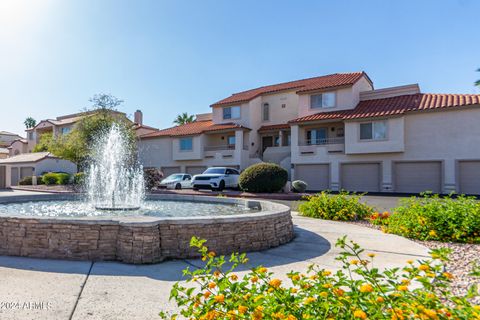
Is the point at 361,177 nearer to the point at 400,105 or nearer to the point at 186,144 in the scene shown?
the point at 400,105

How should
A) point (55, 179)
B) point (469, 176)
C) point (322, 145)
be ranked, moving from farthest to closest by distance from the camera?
point (55, 179) < point (322, 145) < point (469, 176)

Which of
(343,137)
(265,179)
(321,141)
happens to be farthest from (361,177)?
(265,179)

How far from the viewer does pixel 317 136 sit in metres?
31.6

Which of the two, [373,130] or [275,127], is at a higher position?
[275,127]

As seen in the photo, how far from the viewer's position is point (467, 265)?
5.36 m

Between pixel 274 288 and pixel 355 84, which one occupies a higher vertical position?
pixel 355 84

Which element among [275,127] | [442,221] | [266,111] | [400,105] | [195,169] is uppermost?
[266,111]

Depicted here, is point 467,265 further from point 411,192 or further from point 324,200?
point 411,192

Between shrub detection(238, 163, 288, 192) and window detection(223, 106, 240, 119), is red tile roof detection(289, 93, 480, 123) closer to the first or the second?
window detection(223, 106, 240, 119)

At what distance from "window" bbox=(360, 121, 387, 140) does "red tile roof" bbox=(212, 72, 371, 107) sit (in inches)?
180

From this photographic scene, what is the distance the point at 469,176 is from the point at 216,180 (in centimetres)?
Answer: 1864

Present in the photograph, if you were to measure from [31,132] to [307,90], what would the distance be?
55.0 meters

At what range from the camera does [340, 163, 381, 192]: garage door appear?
2647 cm

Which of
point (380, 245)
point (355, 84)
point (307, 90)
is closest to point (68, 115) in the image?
point (307, 90)
